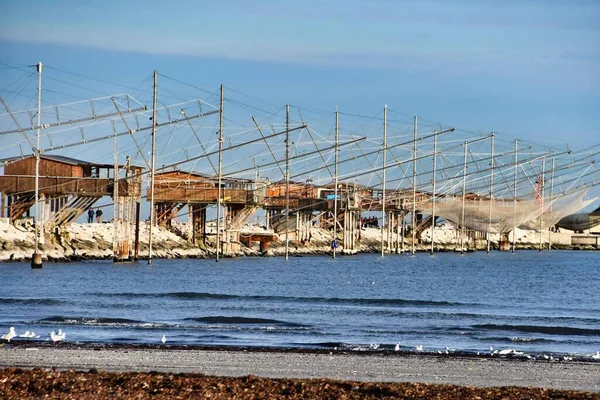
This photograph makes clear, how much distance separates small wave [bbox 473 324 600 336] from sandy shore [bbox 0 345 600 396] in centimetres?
873

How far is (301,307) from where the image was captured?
4369cm

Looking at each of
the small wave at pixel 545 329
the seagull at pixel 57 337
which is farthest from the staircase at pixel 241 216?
the seagull at pixel 57 337

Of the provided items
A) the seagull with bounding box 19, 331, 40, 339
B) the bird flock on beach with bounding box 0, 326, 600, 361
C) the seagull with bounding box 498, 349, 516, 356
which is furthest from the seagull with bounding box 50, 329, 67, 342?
the seagull with bounding box 498, 349, 516, 356

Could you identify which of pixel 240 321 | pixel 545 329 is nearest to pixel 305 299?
pixel 240 321

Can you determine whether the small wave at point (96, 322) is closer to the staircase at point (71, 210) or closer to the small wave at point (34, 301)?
the small wave at point (34, 301)

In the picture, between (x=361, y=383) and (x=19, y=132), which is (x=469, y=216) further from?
(x=361, y=383)

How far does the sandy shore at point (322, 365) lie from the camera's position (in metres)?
22.7

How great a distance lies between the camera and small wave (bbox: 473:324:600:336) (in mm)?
34750

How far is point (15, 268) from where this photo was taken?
215ft

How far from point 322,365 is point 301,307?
1926cm

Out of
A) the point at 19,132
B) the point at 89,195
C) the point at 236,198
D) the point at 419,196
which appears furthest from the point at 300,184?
the point at 19,132

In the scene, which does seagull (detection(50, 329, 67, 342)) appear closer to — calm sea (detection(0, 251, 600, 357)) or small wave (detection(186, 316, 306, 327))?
calm sea (detection(0, 251, 600, 357))

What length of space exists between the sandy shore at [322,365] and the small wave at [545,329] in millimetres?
8733

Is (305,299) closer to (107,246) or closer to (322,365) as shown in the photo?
(322,365)
